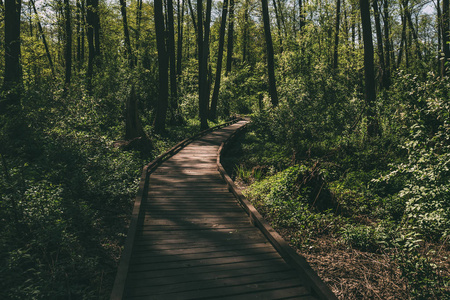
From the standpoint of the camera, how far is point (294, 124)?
41.9 feet

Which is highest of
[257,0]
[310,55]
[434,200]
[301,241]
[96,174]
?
[257,0]

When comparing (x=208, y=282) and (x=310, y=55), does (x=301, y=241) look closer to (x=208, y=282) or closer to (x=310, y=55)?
(x=208, y=282)

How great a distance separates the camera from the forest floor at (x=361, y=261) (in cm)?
445

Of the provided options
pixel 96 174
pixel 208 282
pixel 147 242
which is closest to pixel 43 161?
pixel 96 174

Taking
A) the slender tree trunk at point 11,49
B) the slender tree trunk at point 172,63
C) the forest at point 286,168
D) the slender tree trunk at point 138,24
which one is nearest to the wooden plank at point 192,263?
the forest at point 286,168

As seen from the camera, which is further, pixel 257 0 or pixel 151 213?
pixel 257 0

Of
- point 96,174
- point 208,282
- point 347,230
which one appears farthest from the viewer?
point 96,174

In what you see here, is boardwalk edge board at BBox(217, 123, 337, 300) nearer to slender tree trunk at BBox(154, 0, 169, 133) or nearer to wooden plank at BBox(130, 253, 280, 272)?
wooden plank at BBox(130, 253, 280, 272)

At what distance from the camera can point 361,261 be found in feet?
17.9

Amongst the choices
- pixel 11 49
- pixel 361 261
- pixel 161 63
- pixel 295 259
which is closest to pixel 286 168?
pixel 361 261

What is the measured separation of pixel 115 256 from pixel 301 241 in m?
3.95

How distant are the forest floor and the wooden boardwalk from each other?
3.32 ft

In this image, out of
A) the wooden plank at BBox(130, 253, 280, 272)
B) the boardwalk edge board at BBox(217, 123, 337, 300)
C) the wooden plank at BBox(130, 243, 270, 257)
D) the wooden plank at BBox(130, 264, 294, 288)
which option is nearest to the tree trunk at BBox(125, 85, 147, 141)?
the boardwalk edge board at BBox(217, 123, 337, 300)

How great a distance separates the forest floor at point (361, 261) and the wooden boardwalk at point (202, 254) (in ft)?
3.32
